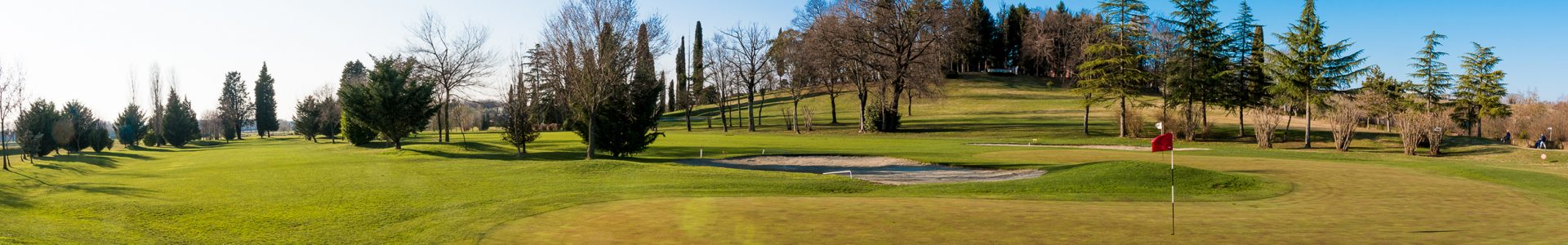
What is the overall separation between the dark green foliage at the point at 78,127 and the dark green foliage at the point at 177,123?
7918mm

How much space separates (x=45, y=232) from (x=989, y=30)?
108296 millimetres

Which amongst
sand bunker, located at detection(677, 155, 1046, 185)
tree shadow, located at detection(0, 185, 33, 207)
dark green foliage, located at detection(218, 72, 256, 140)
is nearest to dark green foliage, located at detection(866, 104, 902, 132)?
sand bunker, located at detection(677, 155, 1046, 185)

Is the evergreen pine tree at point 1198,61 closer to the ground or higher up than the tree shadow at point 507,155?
higher up

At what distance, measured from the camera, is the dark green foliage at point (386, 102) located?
39125mm

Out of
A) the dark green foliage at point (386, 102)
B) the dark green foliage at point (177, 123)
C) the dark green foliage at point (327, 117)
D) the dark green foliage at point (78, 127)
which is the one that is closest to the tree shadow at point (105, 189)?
the dark green foliage at point (386, 102)

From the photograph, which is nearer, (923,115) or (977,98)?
(923,115)

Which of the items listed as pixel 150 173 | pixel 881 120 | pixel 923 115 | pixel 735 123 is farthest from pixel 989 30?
pixel 150 173

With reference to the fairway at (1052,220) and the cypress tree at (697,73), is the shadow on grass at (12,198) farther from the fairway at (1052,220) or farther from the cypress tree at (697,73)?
the cypress tree at (697,73)

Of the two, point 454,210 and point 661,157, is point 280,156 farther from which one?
point 454,210

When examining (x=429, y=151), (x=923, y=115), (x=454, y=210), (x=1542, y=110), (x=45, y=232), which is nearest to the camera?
(x=45, y=232)

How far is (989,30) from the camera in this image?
110438mm

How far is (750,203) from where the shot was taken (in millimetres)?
13789

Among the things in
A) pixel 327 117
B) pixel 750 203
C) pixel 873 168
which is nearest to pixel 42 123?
pixel 327 117

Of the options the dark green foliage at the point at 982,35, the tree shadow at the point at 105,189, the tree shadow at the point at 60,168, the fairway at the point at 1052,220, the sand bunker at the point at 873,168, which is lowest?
the sand bunker at the point at 873,168
